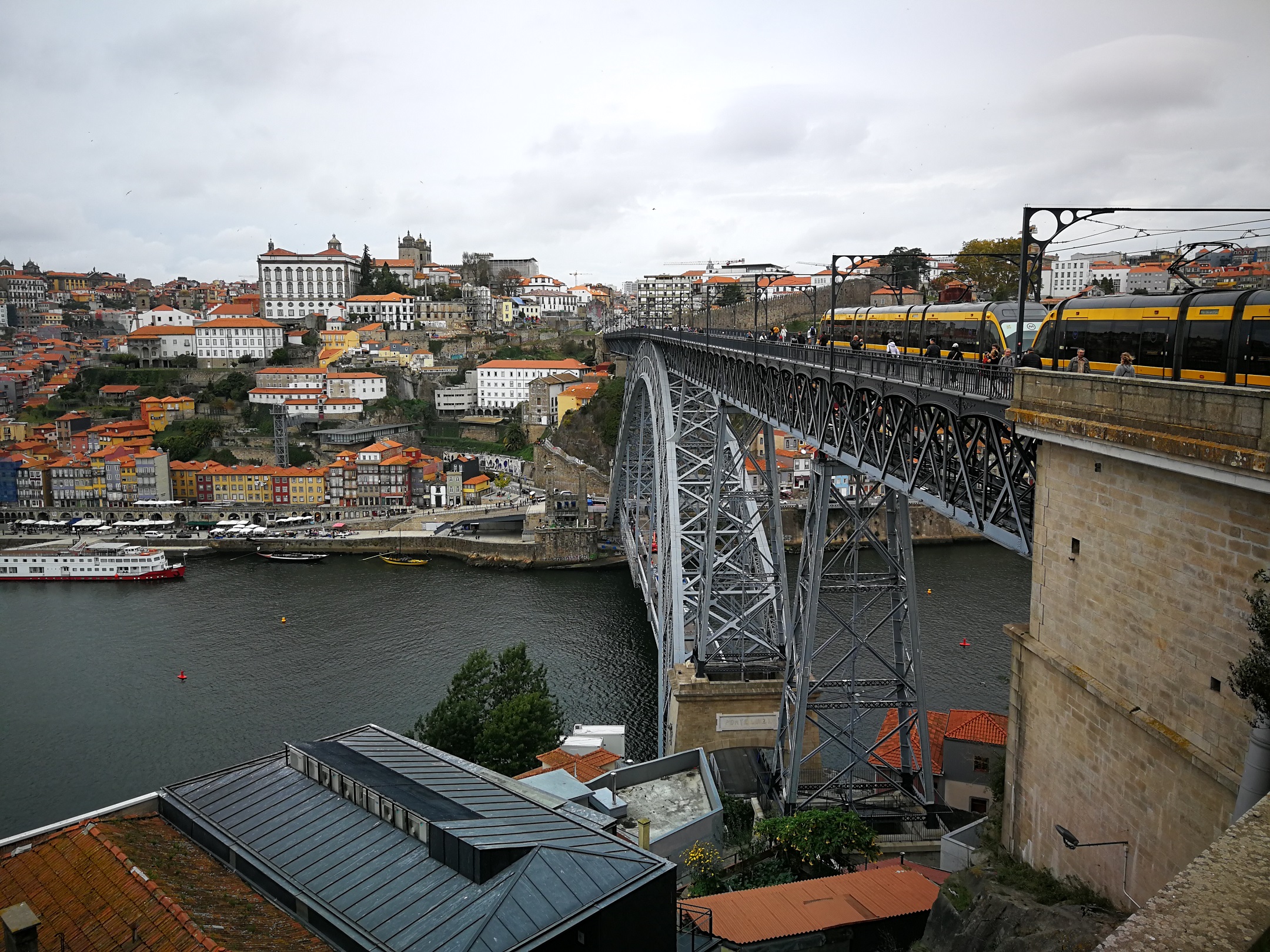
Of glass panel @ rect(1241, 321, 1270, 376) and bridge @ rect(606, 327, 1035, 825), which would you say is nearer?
glass panel @ rect(1241, 321, 1270, 376)

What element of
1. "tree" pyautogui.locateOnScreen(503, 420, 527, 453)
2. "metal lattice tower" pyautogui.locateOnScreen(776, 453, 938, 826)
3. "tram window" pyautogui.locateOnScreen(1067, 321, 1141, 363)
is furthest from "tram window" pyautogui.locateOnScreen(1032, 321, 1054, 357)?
"tree" pyautogui.locateOnScreen(503, 420, 527, 453)

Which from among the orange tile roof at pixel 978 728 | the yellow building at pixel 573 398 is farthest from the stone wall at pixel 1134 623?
the yellow building at pixel 573 398

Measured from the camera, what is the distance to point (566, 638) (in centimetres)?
2619

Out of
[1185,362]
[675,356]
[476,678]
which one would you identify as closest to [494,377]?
[675,356]

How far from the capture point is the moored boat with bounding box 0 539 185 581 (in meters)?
35.1

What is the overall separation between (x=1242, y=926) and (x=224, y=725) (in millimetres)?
20730

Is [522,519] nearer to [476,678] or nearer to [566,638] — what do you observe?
[566,638]

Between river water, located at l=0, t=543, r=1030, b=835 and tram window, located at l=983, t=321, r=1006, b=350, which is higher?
tram window, located at l=983, t=321, r=1006, b=350

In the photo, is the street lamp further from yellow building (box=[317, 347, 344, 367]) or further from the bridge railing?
yellow building (box=[317, 347, 344, 367])

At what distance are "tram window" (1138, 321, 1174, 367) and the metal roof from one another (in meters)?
4.68

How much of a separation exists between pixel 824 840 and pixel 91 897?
665 centimetres

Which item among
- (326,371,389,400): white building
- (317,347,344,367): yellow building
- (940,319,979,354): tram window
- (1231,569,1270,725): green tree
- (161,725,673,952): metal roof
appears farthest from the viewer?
(317,347,344,367): yellow building

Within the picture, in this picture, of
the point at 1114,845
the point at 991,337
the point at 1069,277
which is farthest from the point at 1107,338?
the point at 1069,277

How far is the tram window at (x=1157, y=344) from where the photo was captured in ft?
19.4
